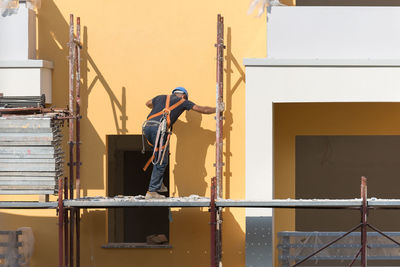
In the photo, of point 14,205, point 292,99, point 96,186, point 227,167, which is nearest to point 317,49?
point 292,99

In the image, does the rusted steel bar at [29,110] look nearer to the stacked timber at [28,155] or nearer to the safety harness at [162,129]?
the stacked timber at [28,155]

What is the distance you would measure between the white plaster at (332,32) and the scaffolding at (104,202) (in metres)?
0.88

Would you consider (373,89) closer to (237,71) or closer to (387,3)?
(237,71)

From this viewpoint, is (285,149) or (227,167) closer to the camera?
(227,167)

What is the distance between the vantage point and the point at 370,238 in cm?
1501

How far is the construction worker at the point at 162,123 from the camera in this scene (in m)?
14.0

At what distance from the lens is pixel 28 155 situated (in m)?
13.6

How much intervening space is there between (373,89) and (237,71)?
197cm

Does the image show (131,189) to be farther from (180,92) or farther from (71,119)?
(180,92)

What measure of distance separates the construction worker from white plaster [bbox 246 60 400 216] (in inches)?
28.4

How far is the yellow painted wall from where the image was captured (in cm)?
1479

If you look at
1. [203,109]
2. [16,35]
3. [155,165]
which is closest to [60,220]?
[155,165]

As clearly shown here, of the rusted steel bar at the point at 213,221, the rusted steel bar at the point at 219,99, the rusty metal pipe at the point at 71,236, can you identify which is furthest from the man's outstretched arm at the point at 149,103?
the rusty metal pipe at the point at 71,236

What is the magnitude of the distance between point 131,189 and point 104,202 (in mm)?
6863
